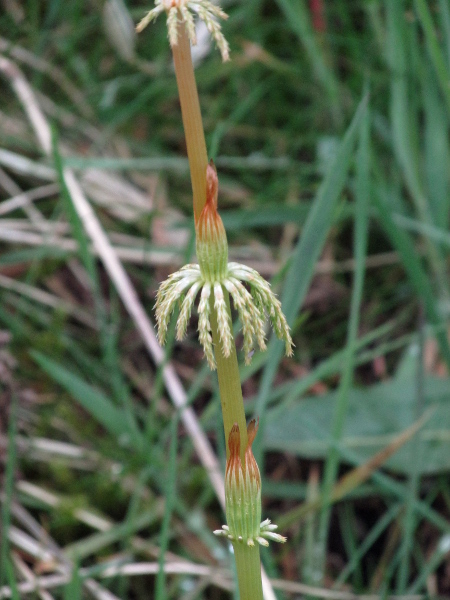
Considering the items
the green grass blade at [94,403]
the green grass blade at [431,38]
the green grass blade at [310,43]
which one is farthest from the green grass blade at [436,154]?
the green grass blade at [94,403]

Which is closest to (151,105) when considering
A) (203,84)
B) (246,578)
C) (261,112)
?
(203,84)

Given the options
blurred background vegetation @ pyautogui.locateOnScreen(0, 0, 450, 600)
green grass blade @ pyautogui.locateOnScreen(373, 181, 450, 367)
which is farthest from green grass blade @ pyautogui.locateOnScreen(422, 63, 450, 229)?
green grass blade @ pyautogui.locateOnScreen(373, 181, 450, 367)

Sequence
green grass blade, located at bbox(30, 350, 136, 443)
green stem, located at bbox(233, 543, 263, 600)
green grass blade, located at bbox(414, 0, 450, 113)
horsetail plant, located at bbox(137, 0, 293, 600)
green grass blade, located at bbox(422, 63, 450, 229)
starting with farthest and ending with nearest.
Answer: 1. green grass blade, located at bbox(422, 63, 450, 229)
2. green grass blade, located at bbox(30, 350, 136, 443)
3. green grass blade, located at bbox(414, 0, 450, 113)
4. green stem, located at bbox(233, 543, 263, 600)
5. horsetail plant, located at bbox(137, 0, 293, 600)

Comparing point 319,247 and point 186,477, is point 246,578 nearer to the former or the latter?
point 319,247

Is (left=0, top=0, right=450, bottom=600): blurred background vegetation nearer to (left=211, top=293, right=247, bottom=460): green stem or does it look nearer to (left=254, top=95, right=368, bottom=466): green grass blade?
(left=254, top=95, right=368, bottom=466): green grass blade

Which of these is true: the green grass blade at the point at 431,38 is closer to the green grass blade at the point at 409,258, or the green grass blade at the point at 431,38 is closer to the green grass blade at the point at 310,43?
the green grass blade at the point at 409,258
